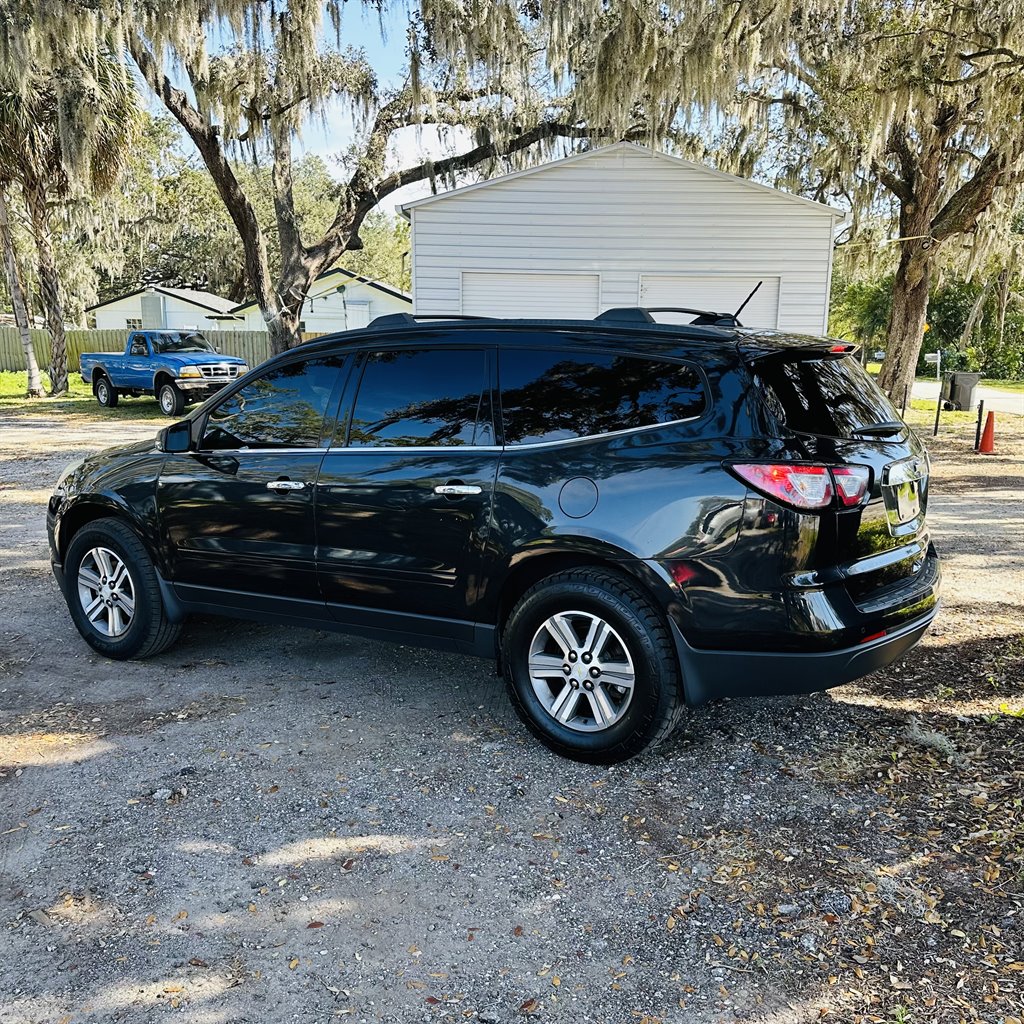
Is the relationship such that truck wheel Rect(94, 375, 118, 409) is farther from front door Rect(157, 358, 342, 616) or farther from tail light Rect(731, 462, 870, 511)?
tail light Rect(731, 462, 870, 511)

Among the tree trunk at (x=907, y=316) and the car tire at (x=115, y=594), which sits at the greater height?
the tree trunk at (x=907, y=316)

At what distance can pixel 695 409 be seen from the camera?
344cm

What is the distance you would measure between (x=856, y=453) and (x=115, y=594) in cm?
380

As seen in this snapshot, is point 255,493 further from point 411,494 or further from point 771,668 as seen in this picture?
point 771,668

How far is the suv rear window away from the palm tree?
17.1m

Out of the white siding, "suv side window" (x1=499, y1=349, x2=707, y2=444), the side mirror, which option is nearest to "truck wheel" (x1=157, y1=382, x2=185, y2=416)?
the side mirror

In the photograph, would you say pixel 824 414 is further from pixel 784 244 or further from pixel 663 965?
pixel 784 244

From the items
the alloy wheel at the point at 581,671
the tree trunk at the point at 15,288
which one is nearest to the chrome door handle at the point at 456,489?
the alloy wheel at the point at 581,671

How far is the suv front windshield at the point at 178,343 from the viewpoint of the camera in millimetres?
20031

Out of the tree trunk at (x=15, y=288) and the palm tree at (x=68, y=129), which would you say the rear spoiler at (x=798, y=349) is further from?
the tree trunk at (x=15, y=288)

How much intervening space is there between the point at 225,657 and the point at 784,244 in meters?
11.4

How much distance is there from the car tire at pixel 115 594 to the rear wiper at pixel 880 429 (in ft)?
11.5

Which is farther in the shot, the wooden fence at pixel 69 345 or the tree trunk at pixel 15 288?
the wooden fence at pixel 69 345

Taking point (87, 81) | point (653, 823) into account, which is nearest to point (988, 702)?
point (653, 823)
